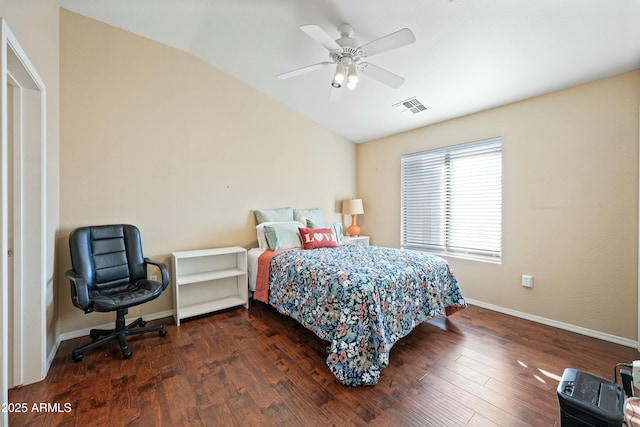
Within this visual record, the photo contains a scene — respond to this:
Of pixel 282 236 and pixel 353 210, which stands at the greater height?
pixel 353 210

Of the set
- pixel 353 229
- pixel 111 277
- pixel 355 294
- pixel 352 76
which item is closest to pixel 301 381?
pixel 355 294

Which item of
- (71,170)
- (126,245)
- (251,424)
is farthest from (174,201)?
(251,424)

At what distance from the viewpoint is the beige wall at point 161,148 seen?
2461mm

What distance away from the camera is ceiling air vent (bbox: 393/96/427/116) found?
3.24 m

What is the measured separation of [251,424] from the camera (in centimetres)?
149

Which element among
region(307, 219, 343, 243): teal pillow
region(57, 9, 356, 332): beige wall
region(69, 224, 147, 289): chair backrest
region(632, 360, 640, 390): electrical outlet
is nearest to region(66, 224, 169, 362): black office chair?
region(69, 224, 147, 289): chair backrest

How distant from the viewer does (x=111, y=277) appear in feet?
7.99

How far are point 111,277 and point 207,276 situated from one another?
870mm

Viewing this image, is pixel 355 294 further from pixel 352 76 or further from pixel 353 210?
pixel 353 210

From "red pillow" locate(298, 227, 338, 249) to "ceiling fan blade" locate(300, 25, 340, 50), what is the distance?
2.05 metres

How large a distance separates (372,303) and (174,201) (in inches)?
97.4

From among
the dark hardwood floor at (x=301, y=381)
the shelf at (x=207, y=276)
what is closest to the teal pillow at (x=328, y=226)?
the shelf at (x=207, y=276)

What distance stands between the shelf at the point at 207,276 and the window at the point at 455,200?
261 centimetres

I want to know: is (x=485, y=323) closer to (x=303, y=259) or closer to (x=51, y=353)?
(x=303, y=259)
